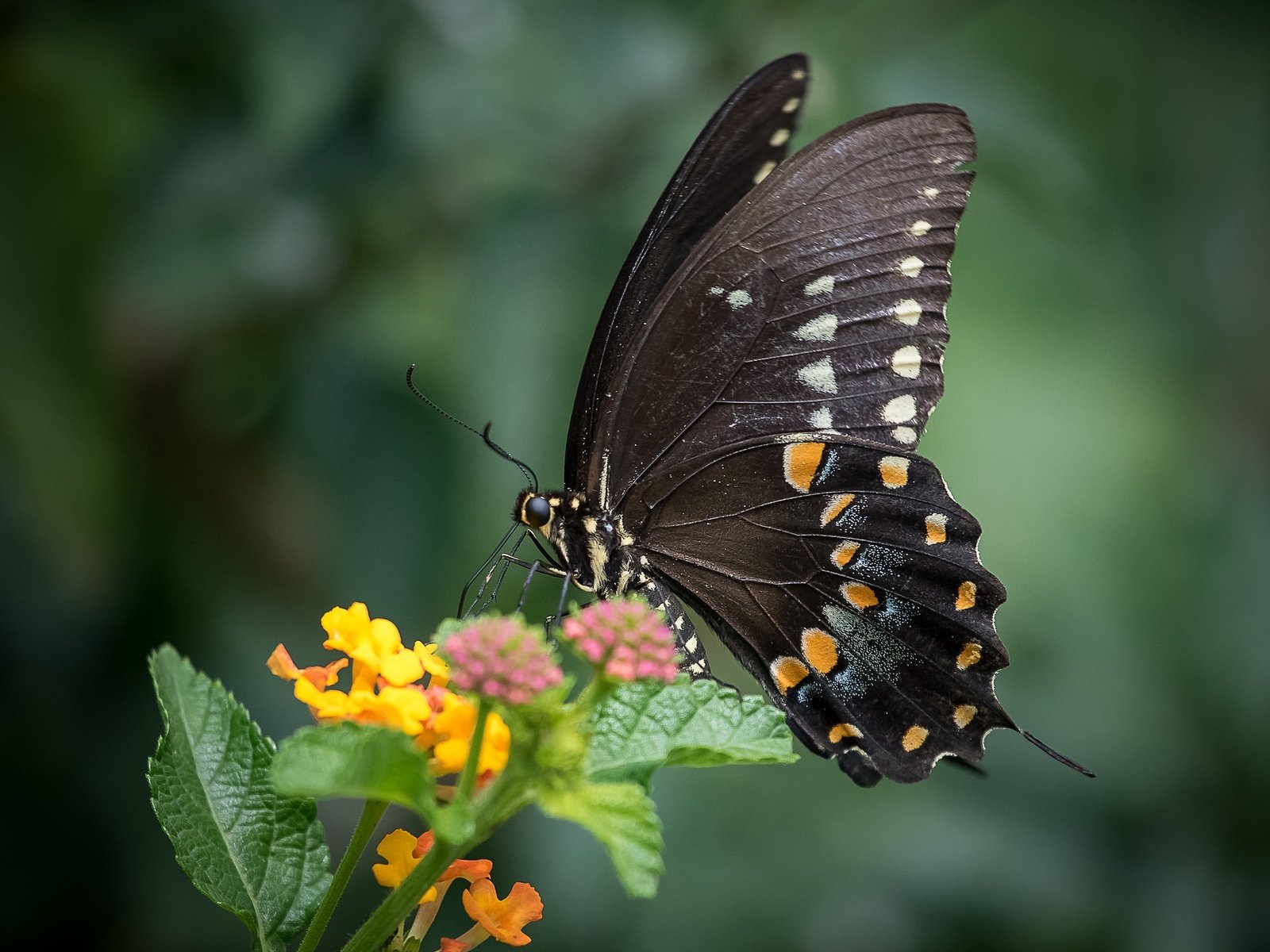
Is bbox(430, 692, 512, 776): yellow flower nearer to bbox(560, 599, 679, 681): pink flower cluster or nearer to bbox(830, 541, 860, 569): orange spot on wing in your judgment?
bbox(560, 599, 679, 681): pink flower cluster

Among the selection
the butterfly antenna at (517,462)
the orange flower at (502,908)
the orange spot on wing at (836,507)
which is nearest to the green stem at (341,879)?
the orange flower at (502,908)

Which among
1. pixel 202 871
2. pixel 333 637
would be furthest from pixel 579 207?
pixel 202 871

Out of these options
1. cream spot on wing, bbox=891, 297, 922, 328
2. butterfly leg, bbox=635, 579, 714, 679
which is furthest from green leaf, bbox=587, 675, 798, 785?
A: cream spot on wing, bbox=891, 297, 922, 328

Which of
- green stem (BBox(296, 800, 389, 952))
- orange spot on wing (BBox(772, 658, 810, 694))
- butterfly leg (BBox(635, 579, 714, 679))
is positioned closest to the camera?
green stem (BBox(296, 800, 389, 952))

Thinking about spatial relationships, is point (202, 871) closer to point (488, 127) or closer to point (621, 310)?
point (621, 310)

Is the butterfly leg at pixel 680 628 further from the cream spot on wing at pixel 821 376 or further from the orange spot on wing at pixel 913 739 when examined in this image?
the cream spot on wing at pixel 821 376

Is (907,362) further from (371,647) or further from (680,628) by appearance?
(371,647)
